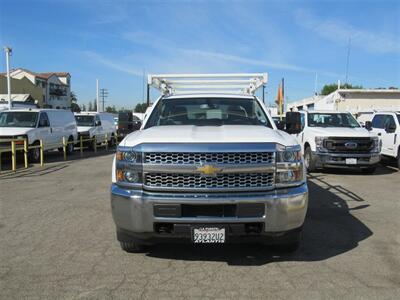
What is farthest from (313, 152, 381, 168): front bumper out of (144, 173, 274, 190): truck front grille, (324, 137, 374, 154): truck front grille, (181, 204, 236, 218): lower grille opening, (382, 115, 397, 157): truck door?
(181, 204, 236, 218): lower grille opening

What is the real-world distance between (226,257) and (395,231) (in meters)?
2.70

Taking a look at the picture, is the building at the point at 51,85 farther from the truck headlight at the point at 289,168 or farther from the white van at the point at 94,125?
the truck headlight at the point at 289,168

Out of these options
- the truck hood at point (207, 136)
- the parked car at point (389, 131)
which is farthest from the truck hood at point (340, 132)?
the truck hood at point (207, 136)

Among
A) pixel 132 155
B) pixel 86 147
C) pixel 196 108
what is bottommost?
pixel 86 147

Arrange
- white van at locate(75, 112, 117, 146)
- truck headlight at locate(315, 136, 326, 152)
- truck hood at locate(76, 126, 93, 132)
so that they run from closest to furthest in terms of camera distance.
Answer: truck headlight at locate(315, 136, 326, 152) → truck hood at locate(76, 126, 93, 132) → white van at locate(75, 112, 117, 146)

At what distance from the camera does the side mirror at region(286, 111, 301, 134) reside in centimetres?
609

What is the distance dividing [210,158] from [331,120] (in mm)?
9965

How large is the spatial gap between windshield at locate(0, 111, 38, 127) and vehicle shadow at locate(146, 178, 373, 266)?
12.2 m

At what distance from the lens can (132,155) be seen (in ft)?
14.1

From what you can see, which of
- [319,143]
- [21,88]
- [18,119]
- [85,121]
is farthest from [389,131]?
[21,88]

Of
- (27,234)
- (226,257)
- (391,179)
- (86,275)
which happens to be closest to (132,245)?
(86,275)

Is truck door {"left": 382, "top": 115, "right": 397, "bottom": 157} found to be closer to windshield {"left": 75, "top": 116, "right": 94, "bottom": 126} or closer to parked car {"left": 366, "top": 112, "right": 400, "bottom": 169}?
parked car {"left": 366, "top": 112, "right": 400, "bottom": 169}

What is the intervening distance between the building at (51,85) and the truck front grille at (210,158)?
75.2m

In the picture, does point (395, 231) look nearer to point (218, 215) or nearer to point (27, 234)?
point (218, 215)
